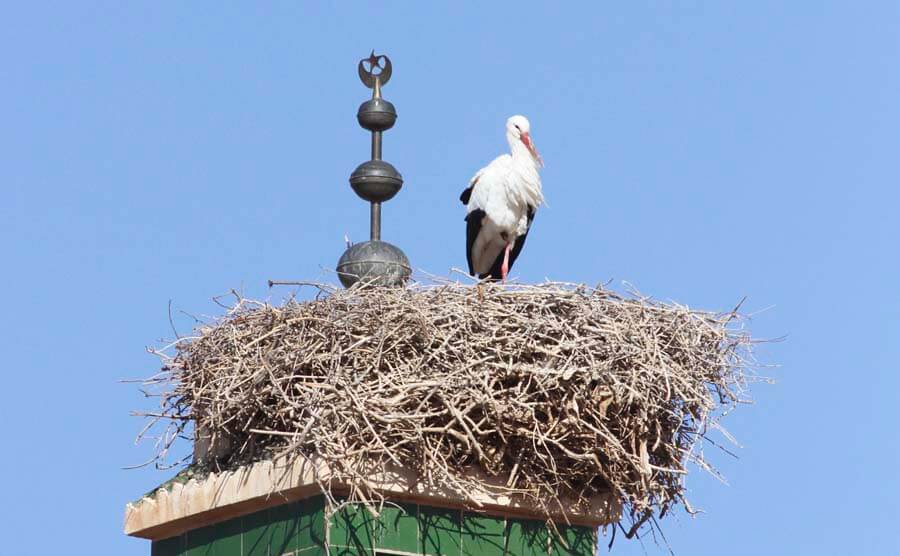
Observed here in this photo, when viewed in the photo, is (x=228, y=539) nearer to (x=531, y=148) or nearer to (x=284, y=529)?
(x=284, y=529)

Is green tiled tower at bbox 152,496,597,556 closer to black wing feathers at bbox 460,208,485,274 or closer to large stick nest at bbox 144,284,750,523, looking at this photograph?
large stick nest at bbox 144,284,750,523

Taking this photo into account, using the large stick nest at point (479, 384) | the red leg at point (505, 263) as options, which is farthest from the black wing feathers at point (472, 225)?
the large stick nest at point (479, 384)

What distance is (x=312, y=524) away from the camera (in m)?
14.5

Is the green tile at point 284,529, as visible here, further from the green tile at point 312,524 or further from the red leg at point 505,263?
the red leg at point 505,263

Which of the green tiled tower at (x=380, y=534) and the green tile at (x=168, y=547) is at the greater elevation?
the green tile at (x=168, y=547)

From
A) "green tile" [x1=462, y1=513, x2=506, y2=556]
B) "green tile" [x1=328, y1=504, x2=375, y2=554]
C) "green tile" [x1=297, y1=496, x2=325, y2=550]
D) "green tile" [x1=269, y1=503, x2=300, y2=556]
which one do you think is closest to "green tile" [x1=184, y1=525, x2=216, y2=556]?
"green tile" [x1=269, y1=503, x2=300, y2=556]

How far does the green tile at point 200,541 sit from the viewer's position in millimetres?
15430

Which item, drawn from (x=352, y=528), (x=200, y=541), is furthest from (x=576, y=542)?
(x=200, y=541)

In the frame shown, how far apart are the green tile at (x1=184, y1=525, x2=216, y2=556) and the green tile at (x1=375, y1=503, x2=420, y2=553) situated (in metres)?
1.37

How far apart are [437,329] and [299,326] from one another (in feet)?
2.90

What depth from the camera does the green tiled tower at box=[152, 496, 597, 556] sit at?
47.5 ft

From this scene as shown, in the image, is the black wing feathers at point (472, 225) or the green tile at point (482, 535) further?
the black wing feathers at point (472, 225)

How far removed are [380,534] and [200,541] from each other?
60.5 inches

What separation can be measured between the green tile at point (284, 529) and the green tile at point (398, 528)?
0.52 m
